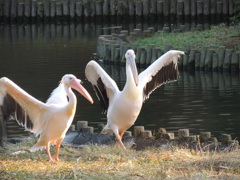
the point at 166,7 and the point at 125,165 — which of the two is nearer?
the point at 125,165

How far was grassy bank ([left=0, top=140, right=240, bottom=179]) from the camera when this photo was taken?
26.4 feet

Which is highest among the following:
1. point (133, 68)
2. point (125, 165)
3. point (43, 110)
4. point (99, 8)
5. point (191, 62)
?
point (133, 68)

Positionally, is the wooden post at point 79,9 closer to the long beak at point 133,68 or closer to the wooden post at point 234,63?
the wooden post at point 234,63

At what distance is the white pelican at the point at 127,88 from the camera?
37.0ft

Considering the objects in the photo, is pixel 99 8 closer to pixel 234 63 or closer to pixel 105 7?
pixel 105 7

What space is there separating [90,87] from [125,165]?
1000 centimetres

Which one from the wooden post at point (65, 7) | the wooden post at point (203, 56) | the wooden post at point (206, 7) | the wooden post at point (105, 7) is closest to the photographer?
the wooden post at point (203, 56)

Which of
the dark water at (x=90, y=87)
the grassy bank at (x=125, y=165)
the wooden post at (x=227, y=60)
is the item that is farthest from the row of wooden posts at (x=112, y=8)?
the grassy bank at (x=125, y=165)

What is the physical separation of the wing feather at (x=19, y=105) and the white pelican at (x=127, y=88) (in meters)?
1.48

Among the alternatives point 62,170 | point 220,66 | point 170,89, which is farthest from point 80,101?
point 62,170

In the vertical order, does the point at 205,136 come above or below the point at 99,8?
below

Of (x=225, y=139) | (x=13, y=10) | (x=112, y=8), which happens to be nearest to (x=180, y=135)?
(x=225, y=139)

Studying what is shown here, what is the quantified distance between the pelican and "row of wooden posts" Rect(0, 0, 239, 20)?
2036 centimetres

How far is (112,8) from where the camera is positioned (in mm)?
31453
